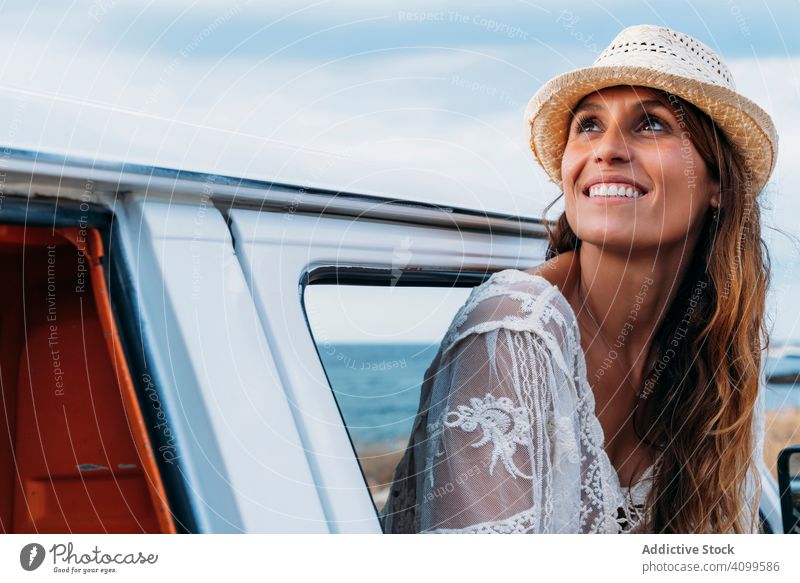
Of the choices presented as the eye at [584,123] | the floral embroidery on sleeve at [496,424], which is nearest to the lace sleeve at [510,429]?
the floral embroidery on sleeve at [496,424]

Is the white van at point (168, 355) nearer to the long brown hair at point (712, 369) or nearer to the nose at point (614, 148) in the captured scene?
the nose at point (614, 148)

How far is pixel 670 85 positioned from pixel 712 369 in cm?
41

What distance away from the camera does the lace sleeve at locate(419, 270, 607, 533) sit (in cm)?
94

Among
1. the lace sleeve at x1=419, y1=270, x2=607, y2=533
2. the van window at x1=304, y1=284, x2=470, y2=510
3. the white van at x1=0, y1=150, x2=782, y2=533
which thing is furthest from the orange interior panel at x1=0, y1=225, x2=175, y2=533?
the lace sleeve at x1=419, y1=270, x2=607, y2=533

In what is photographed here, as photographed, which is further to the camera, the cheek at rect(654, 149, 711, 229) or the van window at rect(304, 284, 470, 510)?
the cheek at rect(654, 149, 711, 229)

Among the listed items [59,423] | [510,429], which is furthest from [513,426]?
[59,423]

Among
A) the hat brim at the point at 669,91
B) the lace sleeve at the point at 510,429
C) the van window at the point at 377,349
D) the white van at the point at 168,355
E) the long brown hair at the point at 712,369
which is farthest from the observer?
the long brown hair at the point at 712,369

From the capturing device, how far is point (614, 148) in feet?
3.77

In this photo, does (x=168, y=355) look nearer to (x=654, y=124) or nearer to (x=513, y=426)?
(x=513, y=426)

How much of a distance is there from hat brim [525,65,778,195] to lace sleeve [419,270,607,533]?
28 centimetres

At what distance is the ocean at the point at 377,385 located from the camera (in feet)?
2.52

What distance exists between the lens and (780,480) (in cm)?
122

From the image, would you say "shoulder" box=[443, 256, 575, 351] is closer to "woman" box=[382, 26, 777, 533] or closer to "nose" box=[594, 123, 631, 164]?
"woman" box=[382, 26, 777, 533]
